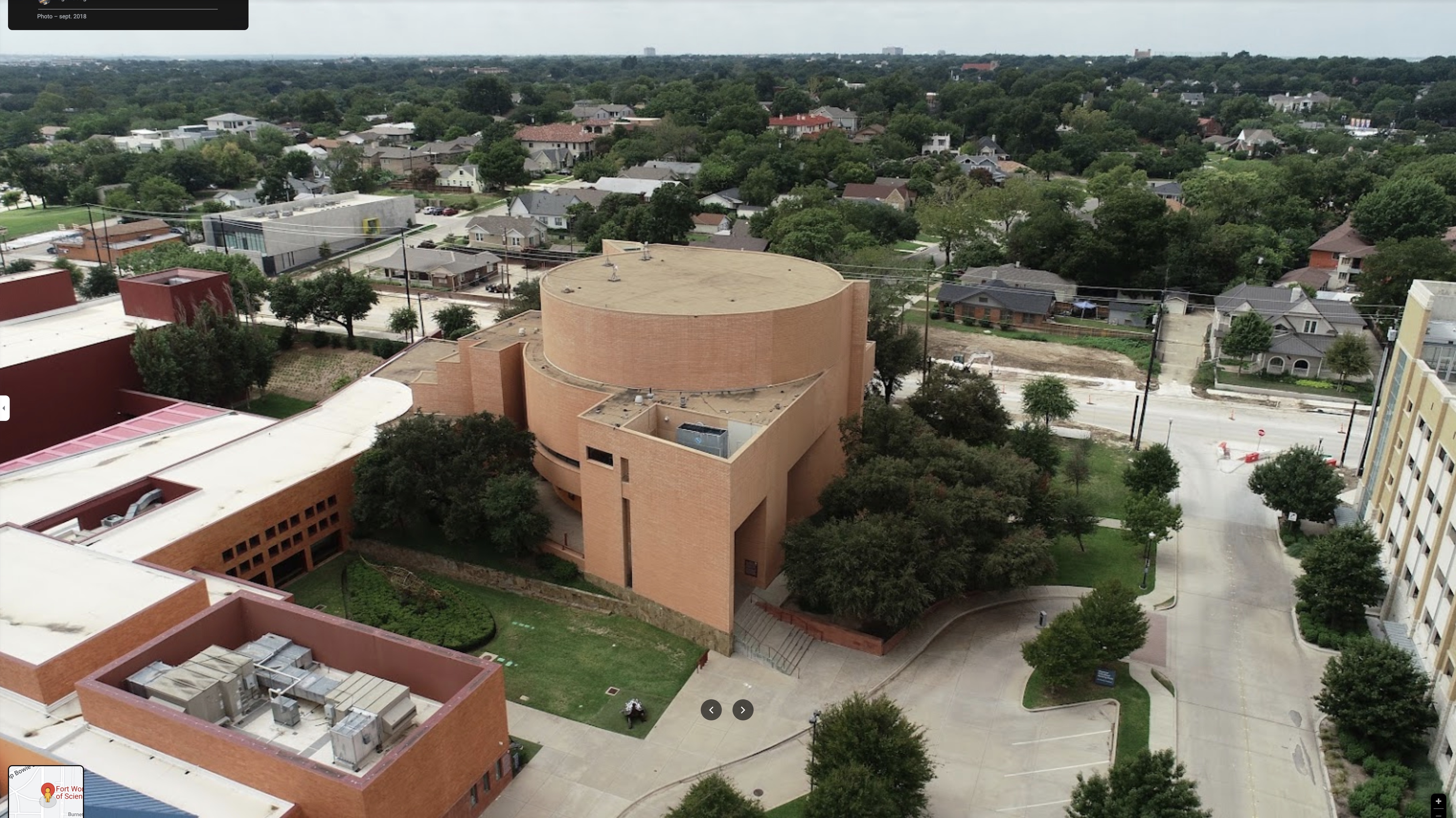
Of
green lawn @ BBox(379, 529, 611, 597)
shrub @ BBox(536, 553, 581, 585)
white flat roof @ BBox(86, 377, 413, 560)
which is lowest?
green lawn @ BBox(379, 529, 611, 597)

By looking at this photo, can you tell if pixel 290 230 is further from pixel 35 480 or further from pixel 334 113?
pixel 334 113

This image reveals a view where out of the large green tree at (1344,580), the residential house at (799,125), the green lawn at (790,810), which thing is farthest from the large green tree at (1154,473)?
the residential house at (799,125)

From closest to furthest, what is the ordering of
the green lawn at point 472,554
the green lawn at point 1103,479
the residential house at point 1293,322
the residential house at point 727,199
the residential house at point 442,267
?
the green lawn at point 472,554, the green lawn at point 1103,479, the residential house at point 1293,322, the residential house at point 442,267, the residential house at point 727,199

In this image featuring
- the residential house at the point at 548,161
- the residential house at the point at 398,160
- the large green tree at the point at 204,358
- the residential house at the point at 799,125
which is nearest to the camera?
the large green tree at the point at 204,358

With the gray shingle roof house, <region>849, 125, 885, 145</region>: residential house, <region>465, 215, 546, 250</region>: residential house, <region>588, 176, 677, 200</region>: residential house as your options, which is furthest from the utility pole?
<region>849, 125, 885, 145</region>: residential house

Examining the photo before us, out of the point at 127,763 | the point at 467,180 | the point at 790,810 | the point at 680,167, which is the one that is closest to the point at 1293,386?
the point at 790,810

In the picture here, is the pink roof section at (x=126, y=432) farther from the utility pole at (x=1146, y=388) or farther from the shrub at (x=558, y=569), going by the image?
the utility pole at (x=1146, y=388)

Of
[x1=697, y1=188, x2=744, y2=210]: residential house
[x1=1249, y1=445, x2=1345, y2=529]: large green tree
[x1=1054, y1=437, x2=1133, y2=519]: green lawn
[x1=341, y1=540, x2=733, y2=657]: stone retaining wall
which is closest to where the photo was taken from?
[x1=341, y1=540, x2=733, y2=657]: stone retaining wall

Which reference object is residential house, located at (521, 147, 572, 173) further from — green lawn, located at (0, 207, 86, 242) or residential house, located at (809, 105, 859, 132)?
green lawn, located at (0, 207, 86, 242)
